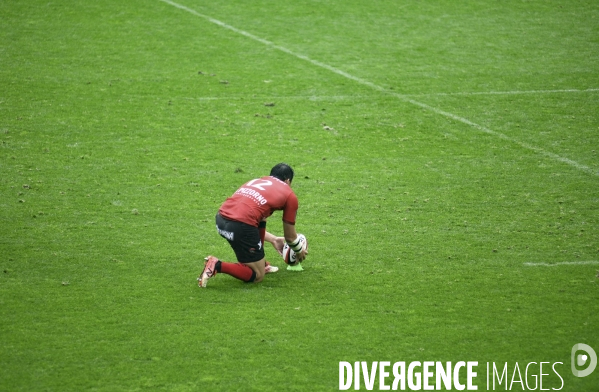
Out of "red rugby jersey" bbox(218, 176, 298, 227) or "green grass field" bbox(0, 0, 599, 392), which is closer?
"green grass field" bbox(0, 0, 599, 392)

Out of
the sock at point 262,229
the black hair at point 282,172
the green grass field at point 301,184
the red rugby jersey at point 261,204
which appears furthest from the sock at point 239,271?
the black hair at point 282,172

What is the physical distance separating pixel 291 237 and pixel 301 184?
3.39 metres

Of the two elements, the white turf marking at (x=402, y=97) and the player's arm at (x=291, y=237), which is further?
the white turf marking at (x=402, y=97)

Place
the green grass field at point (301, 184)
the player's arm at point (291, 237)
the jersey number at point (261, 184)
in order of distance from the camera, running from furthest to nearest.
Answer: the jersey number at point (261, 184) < the player's arm at point (291, 237) < the green grass field at point (301, 184)

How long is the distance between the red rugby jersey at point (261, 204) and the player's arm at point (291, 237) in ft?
0.17

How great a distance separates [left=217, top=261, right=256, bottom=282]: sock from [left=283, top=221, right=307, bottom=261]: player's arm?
20.7 inches

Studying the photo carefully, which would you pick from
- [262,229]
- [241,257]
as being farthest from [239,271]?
[262,229]

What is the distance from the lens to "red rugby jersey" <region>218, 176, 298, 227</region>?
26.1 ft

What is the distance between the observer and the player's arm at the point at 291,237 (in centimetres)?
791

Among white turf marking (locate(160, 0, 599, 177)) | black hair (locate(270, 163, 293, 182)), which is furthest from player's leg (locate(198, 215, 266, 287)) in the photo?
white turf marking (locate(160, 0, 599, 177))

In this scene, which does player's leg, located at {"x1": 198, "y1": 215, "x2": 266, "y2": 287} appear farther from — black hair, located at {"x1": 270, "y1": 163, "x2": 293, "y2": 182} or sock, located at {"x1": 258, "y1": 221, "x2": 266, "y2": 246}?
black hair, located at {"x1": 270, "y1": 163, "x2": 293, "y2": 182}

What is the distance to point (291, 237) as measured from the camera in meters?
7.98

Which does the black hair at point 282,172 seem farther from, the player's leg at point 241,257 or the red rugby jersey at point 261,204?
the player's leg at point 241,257

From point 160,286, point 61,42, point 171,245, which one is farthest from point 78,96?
point 160,286
